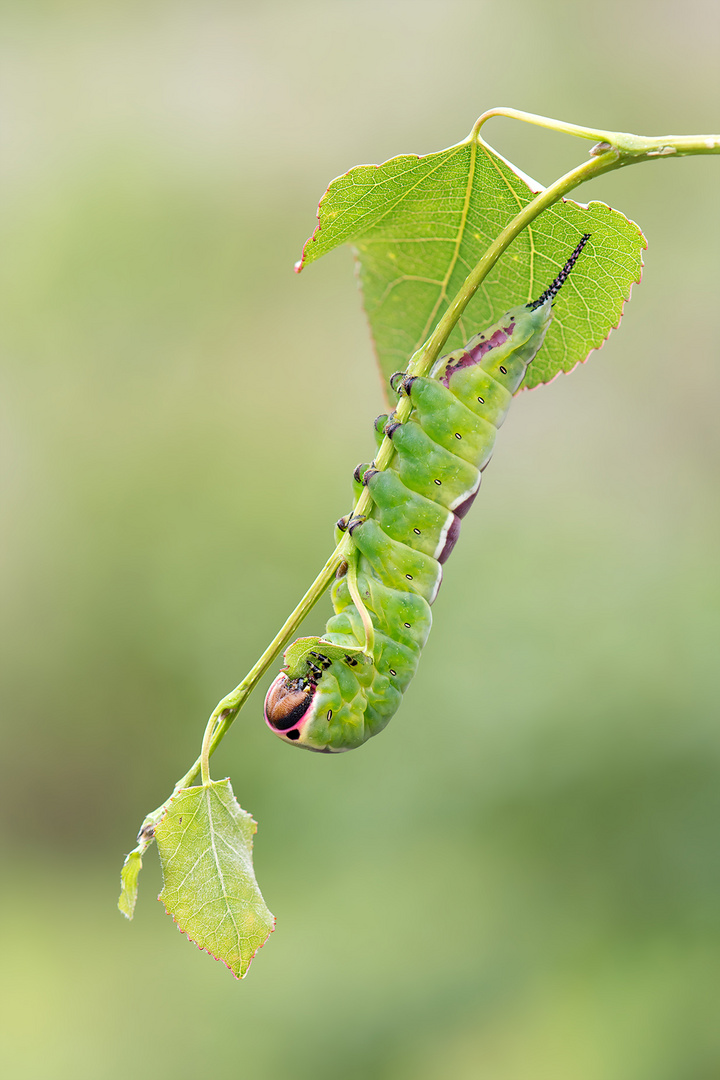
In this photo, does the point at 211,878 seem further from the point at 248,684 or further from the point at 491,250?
the point at 491,250

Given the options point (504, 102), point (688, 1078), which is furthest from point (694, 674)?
point (504, 102)

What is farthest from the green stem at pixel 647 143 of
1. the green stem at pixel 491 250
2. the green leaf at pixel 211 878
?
the green leaf at pixel 211 878

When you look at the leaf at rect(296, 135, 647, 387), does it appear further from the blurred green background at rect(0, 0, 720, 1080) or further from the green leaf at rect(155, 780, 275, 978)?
the blurred green background at rect(0, 0, 720, 1080)

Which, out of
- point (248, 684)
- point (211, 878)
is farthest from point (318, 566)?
point (248, 684)

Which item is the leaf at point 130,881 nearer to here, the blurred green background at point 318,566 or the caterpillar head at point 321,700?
the caterpillar head at point 321,700

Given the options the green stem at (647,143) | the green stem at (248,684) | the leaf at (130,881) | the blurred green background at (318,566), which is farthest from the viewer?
the blurred green background at (318,566)

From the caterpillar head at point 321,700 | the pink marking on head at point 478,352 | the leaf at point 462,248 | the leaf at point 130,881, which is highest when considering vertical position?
the leaf at point 462,248

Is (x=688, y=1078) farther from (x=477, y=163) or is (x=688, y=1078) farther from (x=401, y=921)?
(x=477, y=163)
